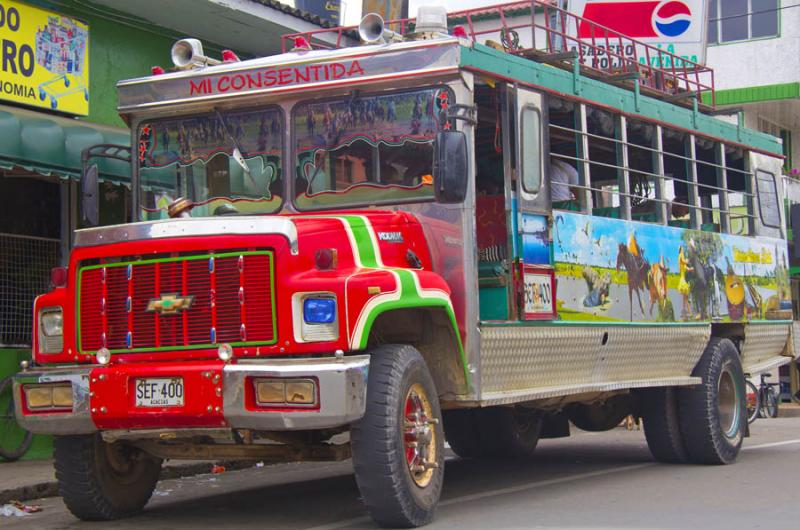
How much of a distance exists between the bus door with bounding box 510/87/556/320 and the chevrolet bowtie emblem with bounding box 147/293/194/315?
2.57 metres

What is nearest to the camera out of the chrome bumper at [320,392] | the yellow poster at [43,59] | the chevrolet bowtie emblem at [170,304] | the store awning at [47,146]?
the chrome bumper at [320,392]

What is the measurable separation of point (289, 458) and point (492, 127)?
9.96 ft

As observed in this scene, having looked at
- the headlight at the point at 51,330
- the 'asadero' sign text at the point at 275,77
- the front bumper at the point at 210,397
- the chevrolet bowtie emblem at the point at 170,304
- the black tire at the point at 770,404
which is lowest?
the black tire at the point at 770,404

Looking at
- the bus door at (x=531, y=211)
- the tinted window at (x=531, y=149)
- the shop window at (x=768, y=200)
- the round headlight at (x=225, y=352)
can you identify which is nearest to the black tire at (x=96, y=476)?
the round headlight at (x=225, y=352)

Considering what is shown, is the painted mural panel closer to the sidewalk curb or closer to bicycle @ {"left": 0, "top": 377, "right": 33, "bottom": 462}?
the sidewalk curb

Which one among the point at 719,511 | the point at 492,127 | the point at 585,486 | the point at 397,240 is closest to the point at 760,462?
the point at 585,486

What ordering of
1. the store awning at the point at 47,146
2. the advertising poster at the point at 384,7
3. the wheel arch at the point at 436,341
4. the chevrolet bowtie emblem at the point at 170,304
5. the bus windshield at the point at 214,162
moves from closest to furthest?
the chevrolet bowtie emblem at the point at 170,304, the wheel arch at the point at 436,341, the bus windshield at the point at 214,162, the store awning at the point at 47,146, the advertising poster at the point at 384,7

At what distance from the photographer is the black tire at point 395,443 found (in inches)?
280

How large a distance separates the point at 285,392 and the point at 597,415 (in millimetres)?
5947

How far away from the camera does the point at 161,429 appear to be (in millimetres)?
7285

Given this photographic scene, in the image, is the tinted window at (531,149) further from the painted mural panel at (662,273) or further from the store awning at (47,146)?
the store awning at (47,146)

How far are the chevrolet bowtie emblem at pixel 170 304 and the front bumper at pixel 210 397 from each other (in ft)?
1.03

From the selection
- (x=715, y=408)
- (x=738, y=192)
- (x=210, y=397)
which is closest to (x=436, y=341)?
(x=210, y=397)

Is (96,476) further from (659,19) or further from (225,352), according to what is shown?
(659,19)
